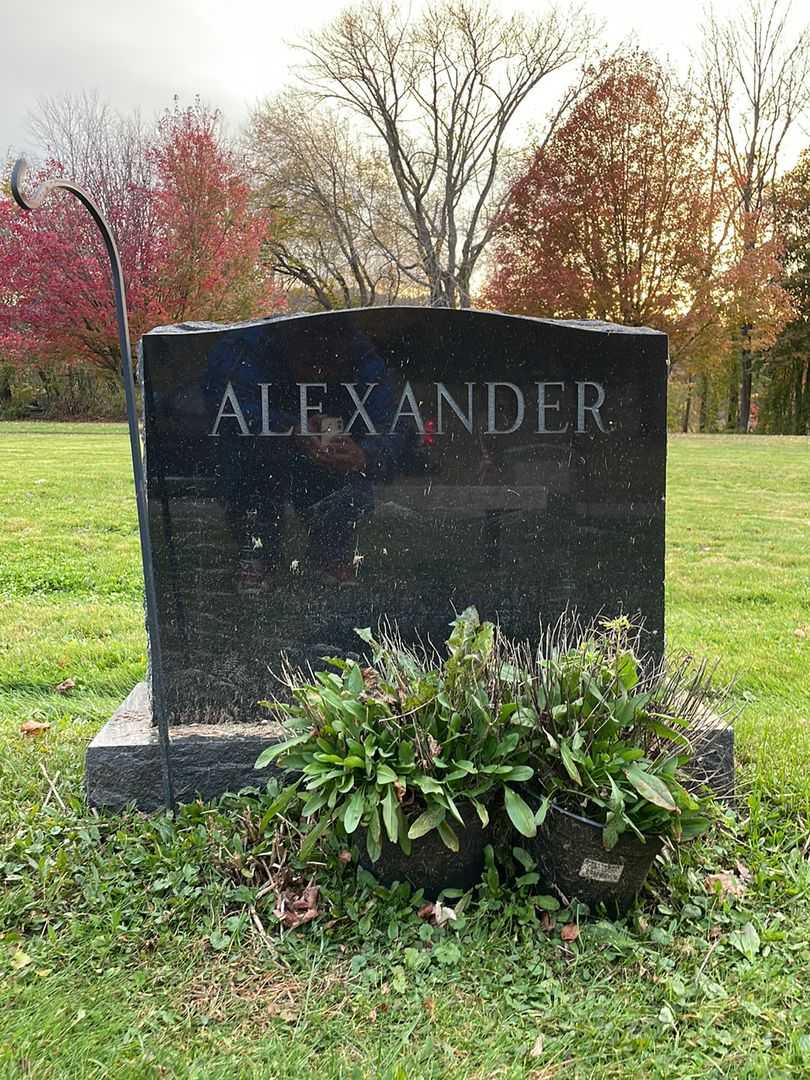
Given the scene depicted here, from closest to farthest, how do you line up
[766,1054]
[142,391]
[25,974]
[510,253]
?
[766,1054] → [25,974] → [142,391] → [510,253]

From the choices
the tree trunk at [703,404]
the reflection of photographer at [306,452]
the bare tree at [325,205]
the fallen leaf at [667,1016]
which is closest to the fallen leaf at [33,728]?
the reflection of photographer at [306,452]

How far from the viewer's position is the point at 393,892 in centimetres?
228

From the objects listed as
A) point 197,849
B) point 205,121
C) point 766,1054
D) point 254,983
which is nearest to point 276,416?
point 197,849

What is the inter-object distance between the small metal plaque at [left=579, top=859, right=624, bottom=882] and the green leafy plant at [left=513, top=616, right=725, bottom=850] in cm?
11

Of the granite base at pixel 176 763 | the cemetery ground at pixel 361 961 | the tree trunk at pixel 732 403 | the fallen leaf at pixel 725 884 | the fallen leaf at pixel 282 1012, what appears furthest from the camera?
the tree trunk at pixel 732 403

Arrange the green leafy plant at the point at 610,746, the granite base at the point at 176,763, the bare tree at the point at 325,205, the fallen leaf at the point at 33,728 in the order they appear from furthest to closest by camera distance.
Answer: the bare tree at the point at 325,205 → the fallen leaf at the point at 33,728 → the granite base at the point at 176,763 → the green leafy plant at the point at 610,746

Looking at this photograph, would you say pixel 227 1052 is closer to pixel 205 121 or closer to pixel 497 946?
pixel 497 946

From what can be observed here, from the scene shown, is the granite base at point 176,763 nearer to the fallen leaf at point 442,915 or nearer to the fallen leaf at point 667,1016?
the fallen leaf at point 442,915

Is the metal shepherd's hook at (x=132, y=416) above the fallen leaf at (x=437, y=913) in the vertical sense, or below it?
above

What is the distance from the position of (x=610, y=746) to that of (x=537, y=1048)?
2.52ft

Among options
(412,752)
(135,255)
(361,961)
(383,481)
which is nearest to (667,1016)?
(361,961)

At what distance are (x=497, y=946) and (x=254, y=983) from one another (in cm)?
64

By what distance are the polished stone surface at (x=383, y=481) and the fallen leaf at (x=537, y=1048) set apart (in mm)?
1475

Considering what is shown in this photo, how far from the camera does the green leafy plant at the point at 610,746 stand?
84.8 inches
